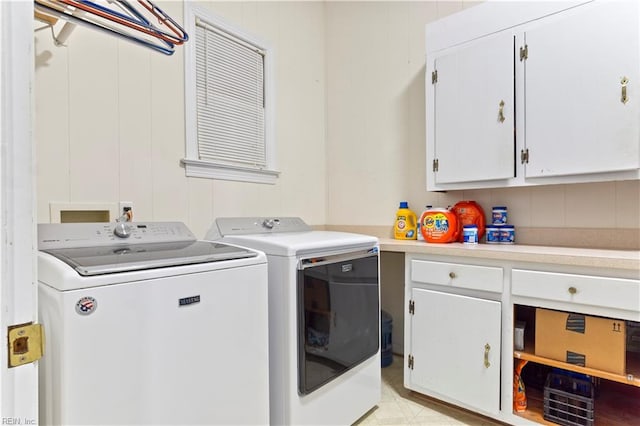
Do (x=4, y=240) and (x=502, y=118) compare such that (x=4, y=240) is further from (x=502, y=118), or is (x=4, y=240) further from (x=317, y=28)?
(x=317, y=28)

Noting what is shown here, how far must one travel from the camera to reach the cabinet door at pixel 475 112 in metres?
1.92

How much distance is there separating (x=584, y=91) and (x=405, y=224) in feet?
4.02

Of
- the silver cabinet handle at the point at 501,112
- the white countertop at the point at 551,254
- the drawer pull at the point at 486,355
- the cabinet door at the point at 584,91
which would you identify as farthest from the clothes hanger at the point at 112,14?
the drawer pull at the point at 486,355

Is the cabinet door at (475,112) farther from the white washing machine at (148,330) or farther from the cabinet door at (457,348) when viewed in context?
the white washing machine at (148,330)

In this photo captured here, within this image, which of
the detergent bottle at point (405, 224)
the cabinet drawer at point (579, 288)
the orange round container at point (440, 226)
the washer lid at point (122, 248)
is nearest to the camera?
the washer lid at point (122, 248)

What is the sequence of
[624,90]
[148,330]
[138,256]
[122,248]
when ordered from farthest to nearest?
[624,90]
[122,248]
[138,256]
[148,330]

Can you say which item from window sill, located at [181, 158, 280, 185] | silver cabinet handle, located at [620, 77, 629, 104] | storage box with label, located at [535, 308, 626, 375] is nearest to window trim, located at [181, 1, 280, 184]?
window sill, located at [181, 158, 280, 185]

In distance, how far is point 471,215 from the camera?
→ 220cm

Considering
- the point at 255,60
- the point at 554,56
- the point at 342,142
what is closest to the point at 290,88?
the point at 255,60

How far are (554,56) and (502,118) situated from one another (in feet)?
1.17

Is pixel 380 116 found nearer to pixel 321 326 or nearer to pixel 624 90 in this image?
pixel 624 90

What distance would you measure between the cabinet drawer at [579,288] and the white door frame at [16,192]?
70.4 inches

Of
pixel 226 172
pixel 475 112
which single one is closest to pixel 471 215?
pixel 475 112

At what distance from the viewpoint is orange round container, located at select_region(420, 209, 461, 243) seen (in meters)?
2.15
